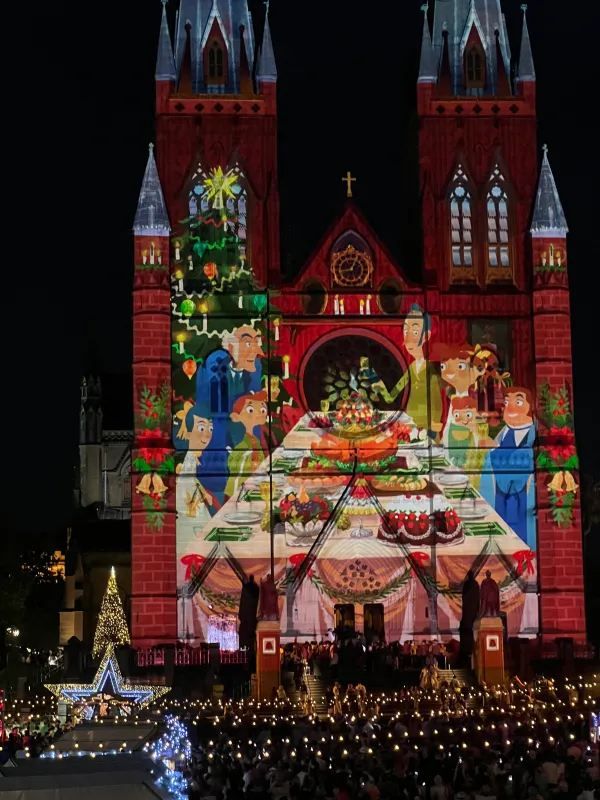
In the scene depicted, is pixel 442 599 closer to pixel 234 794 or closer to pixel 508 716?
pixel 508 716

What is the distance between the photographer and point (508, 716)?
44.5 m

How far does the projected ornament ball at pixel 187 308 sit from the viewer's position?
207 feet

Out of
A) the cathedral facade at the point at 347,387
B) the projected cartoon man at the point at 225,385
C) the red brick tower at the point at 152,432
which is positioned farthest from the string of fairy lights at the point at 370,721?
the projected cartoon man at the point at 225,385

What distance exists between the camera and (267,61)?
65.7m

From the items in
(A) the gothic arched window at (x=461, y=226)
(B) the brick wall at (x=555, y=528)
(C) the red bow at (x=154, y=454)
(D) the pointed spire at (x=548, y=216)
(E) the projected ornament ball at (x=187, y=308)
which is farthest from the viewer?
(A) the gothic arched window at (x=461, y=226)

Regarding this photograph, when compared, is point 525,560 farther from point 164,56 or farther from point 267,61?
point 164,56

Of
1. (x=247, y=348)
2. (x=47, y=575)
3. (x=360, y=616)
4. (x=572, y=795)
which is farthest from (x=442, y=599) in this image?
(x=47, y=575)

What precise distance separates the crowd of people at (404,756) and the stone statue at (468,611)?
38.3 feet

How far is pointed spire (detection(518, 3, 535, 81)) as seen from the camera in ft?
216

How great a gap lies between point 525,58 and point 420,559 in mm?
18308

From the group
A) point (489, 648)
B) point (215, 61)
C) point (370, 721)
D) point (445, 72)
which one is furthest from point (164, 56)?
point (370, 721)

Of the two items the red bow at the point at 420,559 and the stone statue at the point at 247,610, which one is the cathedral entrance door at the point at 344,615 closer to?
the red bow at the point at 420,559

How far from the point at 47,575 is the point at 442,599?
49355 mm

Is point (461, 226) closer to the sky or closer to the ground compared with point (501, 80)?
closer to the ground
